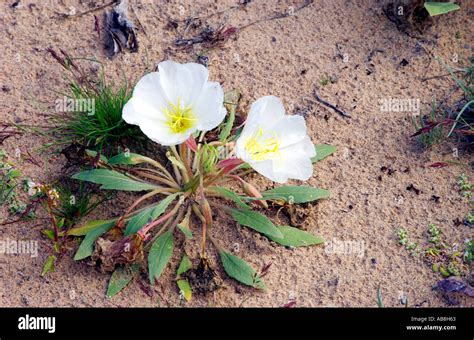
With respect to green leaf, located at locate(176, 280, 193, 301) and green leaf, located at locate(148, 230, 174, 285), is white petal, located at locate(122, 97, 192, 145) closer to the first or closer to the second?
green leaf, located at locate(148, 230, 174, 285)

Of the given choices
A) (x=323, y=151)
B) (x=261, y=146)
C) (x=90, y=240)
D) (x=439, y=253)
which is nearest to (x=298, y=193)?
(x=323, y=151)

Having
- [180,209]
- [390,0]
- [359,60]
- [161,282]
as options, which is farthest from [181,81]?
[390,0]

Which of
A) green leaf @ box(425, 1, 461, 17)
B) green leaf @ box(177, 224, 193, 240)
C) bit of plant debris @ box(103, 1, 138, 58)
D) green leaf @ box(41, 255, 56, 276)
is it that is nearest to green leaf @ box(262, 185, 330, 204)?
green leaf @ box(177, 224, 193, 240)

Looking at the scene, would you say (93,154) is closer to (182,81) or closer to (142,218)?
(142,218)

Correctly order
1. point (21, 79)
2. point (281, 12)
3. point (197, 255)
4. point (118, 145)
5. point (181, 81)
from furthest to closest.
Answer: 1. point (281, 12)
2. point (21, 79)
3. point (118, 145)
4. point (197, 255)
5. point (181, 81)

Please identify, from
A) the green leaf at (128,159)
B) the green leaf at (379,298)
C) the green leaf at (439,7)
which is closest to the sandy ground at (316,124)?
the green leaf at (379,298)

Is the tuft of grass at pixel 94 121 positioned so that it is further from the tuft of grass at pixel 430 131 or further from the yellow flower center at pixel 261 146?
the tuft of grass at pixel 430 131

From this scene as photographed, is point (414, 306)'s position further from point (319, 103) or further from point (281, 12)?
point (281, 12)
